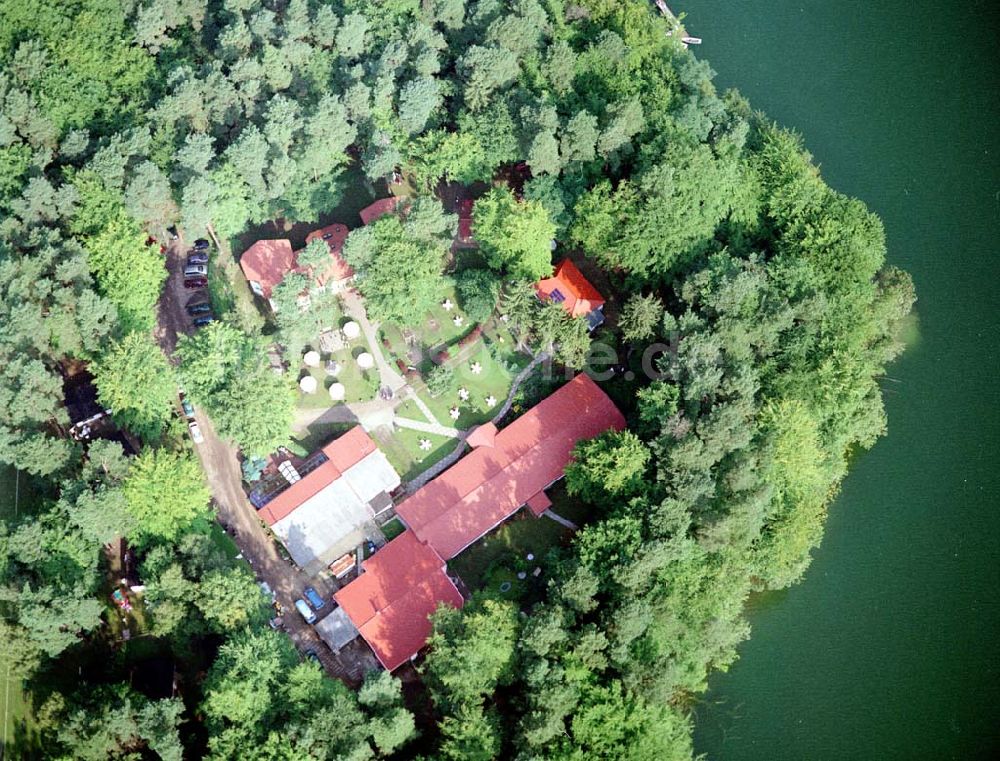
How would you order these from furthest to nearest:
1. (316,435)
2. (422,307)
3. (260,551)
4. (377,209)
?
(377,209), (316,435), (422,307), (260,551)

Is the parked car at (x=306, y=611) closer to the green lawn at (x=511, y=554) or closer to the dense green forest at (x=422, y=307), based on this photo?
the dense green forest at (x=422, y=307)

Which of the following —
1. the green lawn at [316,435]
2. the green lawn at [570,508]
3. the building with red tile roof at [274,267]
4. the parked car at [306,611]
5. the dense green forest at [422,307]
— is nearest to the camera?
the dense green forest at [422,307]

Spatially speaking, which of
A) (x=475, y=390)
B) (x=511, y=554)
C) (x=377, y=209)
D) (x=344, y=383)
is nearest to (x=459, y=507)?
(x=511, y=554)

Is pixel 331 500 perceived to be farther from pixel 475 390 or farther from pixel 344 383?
pixel 475 390

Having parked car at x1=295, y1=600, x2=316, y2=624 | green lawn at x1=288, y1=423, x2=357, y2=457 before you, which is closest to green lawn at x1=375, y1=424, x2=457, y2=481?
green lawn at x1=288, y1=423, x2=357, y2=457

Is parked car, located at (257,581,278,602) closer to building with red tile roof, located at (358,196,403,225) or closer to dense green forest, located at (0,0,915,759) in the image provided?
dense green forest, located at (0,0,915,759)

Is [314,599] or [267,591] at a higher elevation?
[267,591]

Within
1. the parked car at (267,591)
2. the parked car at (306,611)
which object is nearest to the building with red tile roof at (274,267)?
the parked car at (267,591)
